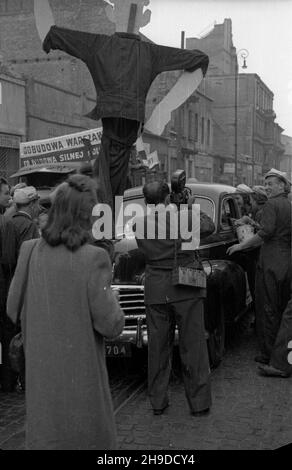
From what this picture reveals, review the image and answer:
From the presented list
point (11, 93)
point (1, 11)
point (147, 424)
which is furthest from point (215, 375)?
point (11, 93)

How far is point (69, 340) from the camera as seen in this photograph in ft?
8.66

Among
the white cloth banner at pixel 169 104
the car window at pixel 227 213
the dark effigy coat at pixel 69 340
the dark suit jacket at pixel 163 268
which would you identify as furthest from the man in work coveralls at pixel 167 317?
the car window at pixel 227 213

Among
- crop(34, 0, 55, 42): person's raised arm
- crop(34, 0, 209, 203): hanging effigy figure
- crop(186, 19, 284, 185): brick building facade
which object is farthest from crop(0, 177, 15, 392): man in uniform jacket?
crop(186, 19, 284, 185): brick building facade

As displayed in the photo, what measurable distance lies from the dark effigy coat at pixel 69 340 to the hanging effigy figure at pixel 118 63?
1541mm

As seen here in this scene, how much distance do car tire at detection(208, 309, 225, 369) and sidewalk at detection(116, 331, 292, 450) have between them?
0.19m

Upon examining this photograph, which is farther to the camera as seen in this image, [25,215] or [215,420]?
[25,215]

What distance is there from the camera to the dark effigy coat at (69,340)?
2621 mm

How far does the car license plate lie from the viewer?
5.15 meters

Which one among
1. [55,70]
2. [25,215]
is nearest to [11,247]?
[25,215]

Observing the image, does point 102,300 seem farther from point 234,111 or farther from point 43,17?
point 234,111

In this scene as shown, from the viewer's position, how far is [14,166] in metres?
13.9

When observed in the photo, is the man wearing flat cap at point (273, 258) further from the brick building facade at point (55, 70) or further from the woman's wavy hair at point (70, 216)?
the woman's wavy hair at point (70, 216)

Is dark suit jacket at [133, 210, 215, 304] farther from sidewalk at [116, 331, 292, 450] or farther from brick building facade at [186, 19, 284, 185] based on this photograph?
brick building facade at [186, 19, 284, 185]

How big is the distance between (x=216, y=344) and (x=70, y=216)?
359 cm
